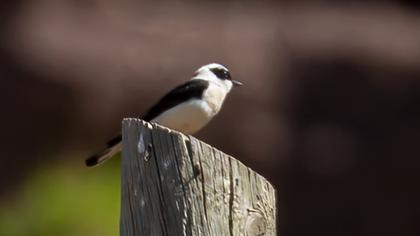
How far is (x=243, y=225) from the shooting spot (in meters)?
3.64

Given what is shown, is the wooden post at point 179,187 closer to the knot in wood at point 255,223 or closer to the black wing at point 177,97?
the knot in wood at point 255,223

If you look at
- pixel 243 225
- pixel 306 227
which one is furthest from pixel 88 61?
pixel 243 225

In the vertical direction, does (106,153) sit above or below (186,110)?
below

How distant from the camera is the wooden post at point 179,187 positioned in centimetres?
353

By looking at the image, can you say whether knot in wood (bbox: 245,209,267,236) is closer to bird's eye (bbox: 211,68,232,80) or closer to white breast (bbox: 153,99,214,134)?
Result: white breast (bbox: 153,99,214,134)

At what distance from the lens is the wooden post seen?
3.53 m

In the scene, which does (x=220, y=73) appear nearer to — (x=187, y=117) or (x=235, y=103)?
(x=187, y=117)

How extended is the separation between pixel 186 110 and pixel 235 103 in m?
4.96

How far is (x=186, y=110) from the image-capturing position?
27.3ft

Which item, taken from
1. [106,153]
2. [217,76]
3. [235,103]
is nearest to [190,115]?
[106,153]

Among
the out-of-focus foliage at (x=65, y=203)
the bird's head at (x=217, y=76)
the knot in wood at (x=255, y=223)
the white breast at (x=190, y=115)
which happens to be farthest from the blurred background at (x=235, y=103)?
the knot in wood at (x=255, y=223)

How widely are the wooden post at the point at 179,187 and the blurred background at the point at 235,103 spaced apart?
887cm

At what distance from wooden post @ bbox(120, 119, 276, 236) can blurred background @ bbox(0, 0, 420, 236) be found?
8.87 m

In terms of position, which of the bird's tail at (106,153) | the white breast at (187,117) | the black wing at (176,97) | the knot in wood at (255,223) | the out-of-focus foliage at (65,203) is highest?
the out-of-focus foliage at (65,203)
